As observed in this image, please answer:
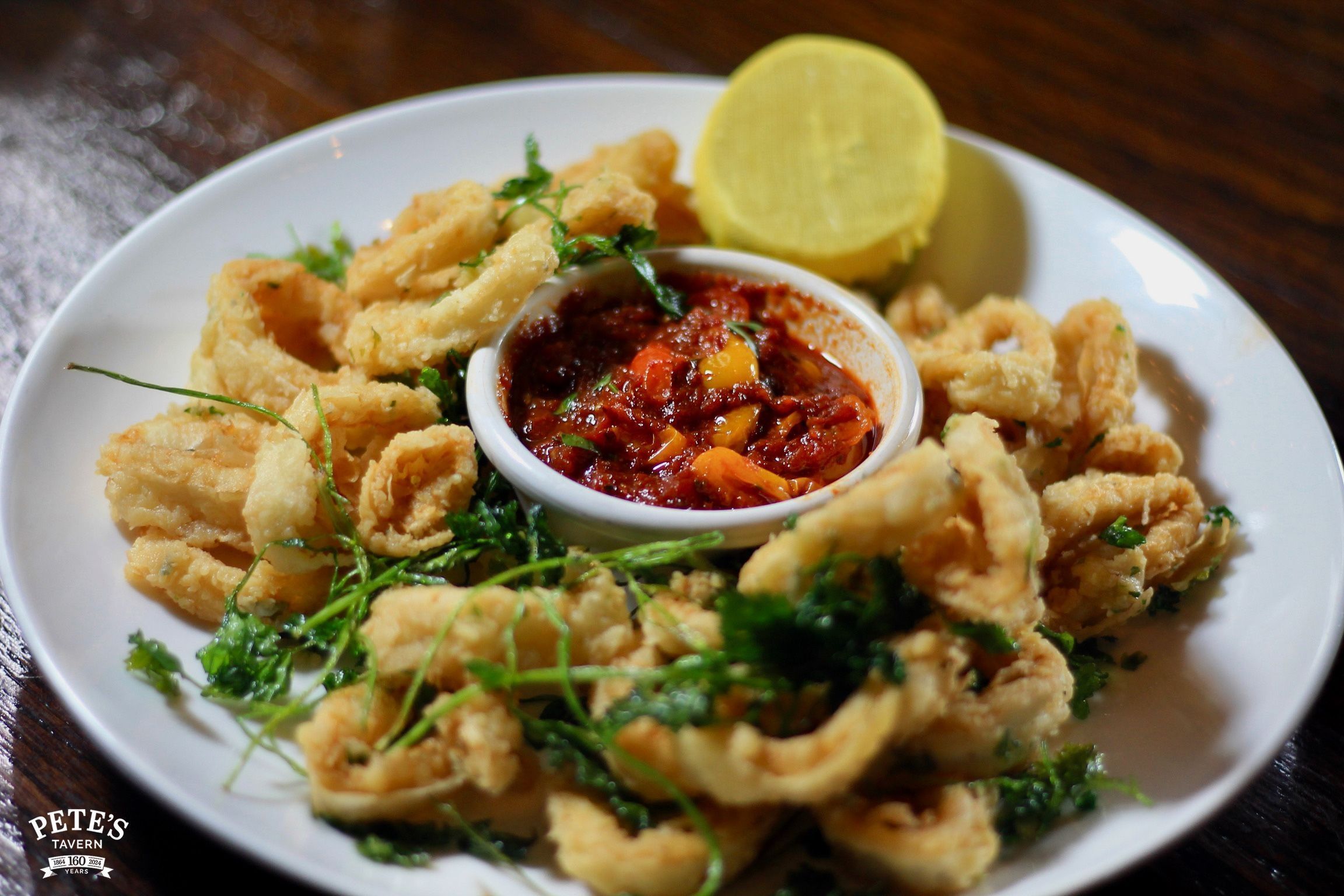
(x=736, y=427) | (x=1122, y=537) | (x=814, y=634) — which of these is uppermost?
(x=814, y=634)

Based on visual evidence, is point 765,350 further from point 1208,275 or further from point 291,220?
point 291,220

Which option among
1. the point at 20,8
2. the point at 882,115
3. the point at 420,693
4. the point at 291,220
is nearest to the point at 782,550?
the point at 420,693

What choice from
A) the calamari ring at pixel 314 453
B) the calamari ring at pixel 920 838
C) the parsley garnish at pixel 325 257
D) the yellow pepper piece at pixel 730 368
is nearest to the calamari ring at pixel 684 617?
the calamari ring at pixel 920 838

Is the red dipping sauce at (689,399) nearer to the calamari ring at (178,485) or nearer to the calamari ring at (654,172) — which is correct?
the calamari ring at (654,172)

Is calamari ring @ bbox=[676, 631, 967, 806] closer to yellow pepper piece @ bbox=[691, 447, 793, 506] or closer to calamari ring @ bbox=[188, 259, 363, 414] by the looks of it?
yellow pepper piece @ bbox=[691, 447, 793, 506]

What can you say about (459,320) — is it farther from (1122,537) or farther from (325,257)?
(1122,537)

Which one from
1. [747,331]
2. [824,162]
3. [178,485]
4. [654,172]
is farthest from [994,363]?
[178,485]
